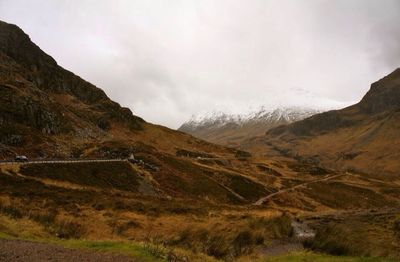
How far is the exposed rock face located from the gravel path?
71017 mm

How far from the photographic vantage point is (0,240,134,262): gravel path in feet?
56.3

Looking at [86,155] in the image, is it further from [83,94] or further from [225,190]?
[83,94]

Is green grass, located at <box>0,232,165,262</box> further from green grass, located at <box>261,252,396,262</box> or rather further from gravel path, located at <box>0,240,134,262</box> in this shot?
green grass, located at <box>261,252,396,262</box>

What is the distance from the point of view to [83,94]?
180 m

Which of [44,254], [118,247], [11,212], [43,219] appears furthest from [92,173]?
[44,254]

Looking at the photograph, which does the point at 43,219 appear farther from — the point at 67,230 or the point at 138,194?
the point at 138,194

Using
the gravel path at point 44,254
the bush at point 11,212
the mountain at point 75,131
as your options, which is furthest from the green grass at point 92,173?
the gravel path at point 44,254

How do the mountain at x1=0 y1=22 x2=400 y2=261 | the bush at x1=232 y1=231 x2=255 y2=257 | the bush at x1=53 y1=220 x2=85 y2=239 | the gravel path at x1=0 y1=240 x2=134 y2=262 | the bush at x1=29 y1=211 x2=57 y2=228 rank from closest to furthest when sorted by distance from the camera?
the gravel path at x1=0 y1=240 x2=134 y2=262 → the bush at x1=232 y1=231 x2=255 y2=257 → the mountain at x1=0 y1=22 x2=400 y2=261 → the bush at x1=53 y1=220 x2=85 y2=239 → the bush at x1=29 y1=211 x2=57 y2=228

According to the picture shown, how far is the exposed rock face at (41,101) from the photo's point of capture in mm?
98250

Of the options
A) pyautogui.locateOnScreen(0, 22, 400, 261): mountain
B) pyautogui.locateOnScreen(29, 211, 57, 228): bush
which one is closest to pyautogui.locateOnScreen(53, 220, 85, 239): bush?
pyautogui.locateOnScreen(0, 22, 400, 261): mountain

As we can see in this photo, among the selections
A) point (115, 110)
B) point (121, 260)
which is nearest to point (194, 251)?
point (121, 260)

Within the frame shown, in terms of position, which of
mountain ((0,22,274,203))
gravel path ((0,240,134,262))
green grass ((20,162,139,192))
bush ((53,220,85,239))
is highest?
mountain ((0,22,274,203))

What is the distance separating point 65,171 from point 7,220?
38.5m

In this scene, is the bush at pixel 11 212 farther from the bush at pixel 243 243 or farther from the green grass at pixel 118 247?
the bush at pixel 243 243
